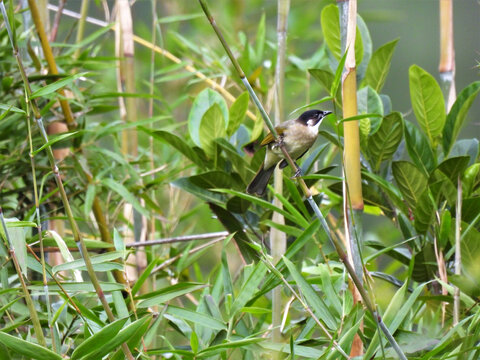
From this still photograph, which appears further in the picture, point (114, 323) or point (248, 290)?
point (248, 290)

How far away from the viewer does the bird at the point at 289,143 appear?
1.44 meters

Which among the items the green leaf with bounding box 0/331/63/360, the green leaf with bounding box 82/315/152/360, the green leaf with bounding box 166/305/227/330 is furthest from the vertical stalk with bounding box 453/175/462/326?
the green leaf with bounding box 0/331/63/360

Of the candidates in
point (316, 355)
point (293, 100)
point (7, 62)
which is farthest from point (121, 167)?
point (293, 100)

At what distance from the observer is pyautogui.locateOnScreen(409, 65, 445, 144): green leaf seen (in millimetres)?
1406

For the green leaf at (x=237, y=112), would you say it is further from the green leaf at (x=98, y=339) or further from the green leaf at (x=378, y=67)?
the green leaf at (x=98, y=339)

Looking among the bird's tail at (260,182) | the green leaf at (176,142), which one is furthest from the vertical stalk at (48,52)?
the bird's tail at (260,182)

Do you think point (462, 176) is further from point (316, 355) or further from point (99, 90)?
point (99, 90)

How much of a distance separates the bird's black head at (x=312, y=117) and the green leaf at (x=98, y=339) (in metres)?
0.80

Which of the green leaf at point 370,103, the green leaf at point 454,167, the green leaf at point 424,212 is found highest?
the green leaf at point 370,103

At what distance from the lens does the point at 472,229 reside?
4.06 feet

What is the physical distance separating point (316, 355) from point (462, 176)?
17.2 inches

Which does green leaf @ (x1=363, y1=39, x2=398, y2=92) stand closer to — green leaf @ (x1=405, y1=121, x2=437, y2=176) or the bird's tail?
green leaf @ (x1=405, y1=121, x2=437, y2=176)

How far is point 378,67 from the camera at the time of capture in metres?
1.56

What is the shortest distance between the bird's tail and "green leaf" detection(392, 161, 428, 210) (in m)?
0.25
